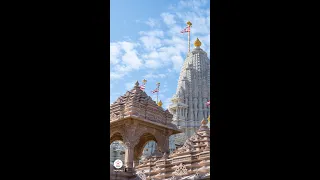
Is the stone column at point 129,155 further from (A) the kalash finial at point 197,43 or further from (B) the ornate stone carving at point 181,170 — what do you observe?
(A) the kalash finial at point 197,43

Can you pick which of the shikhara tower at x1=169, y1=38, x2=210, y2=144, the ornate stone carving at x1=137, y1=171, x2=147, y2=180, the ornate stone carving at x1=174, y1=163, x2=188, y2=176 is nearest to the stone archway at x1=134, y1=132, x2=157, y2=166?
the ornate stone carving at x1=137, y1=171, x2=147, y2=180

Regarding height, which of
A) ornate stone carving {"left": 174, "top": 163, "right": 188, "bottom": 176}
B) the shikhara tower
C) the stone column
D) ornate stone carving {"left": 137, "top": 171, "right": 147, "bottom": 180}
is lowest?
ornate stone carving {"left": 137, "top": 171, "right": 147, "bottom": 180}

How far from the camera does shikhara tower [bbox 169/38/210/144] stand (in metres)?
36.9

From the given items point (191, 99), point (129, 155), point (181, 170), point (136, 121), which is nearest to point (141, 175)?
point (129, 155)

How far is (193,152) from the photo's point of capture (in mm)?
15906

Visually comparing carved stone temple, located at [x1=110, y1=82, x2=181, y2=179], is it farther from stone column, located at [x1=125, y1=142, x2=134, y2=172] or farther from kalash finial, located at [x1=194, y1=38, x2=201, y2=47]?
kalash finial, located at [x1=194, y1=38, x2=201, y2=47]

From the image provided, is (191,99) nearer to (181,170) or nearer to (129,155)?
(129,155)

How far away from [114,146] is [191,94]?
9603mm

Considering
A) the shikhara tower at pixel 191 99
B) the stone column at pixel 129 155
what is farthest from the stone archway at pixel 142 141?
the shikhara tower at pixel 191 99

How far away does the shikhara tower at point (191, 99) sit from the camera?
121 ft
